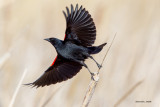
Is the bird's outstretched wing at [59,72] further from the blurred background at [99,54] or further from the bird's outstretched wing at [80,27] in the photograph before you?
the bird's outstretched wing at [80,27]

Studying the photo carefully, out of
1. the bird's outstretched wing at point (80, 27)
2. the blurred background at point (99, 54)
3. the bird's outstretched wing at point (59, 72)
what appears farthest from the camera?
the blurred background at point (99, 54)

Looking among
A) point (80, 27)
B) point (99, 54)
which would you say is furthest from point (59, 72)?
point (99, 54)

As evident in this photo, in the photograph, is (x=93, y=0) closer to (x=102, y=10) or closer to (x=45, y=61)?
(x=102, y=10)

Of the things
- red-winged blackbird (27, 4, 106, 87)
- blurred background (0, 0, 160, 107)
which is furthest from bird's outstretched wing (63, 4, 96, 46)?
blurred background (0, 0, 160, 107)

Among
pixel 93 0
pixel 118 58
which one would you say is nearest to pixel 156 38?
pixel 118 58

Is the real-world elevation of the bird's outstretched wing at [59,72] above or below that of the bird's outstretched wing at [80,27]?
below

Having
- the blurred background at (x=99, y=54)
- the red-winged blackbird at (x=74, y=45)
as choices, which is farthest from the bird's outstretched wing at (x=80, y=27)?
the blurred background at (x=99, y=54)

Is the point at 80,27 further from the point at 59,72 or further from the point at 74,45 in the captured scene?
the point at 59,72

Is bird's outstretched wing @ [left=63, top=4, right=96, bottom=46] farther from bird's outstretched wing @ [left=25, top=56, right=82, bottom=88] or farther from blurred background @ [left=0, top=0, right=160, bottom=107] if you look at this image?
blurred background @ [left=0, top=0, right=160, bottom=107]
